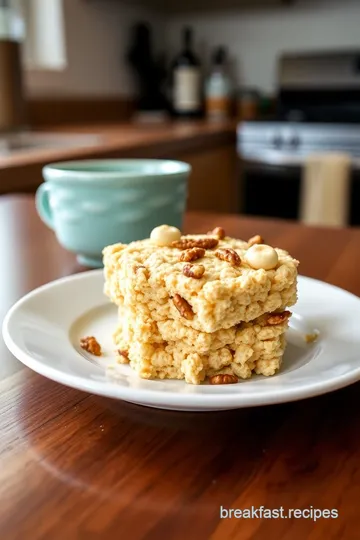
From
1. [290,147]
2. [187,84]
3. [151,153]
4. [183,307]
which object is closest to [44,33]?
[187,84]

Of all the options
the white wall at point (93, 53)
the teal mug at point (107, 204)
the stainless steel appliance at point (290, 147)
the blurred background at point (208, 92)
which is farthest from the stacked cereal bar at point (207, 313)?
the white wall at point (93, 53)

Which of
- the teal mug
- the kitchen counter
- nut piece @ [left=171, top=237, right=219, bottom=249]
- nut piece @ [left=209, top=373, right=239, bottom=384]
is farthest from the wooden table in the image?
the kitchen counter

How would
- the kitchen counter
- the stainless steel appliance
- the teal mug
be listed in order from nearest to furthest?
1. the teal mug
2. the kitchen counter
3. the stainless steel appliance

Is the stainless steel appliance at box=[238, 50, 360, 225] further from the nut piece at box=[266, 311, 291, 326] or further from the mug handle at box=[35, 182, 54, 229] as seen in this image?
the nut piece at box=[266, 311, 291, 326]

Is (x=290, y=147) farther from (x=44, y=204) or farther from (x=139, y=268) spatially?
(x=139, y=268)

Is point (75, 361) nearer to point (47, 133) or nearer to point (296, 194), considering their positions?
point (47, 133)

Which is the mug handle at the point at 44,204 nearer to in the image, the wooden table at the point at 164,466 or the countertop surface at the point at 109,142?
the wooden table at the point at 164,466
